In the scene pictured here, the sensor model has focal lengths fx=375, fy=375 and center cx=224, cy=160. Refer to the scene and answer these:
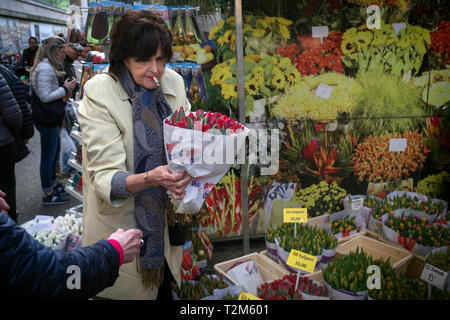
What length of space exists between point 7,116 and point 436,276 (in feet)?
9.29

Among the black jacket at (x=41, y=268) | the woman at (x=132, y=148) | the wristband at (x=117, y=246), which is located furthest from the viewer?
the woman at (x=132, y=148)

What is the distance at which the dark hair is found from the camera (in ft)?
A: 4.98

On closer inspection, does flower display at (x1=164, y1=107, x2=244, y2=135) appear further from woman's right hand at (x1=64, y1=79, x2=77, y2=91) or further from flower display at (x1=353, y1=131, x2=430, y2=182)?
woman's right hand at (x1=64, y1=79, x2=77, y2=91)

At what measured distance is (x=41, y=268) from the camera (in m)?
0.98

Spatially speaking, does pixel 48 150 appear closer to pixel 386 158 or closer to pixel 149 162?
pixel 149 162

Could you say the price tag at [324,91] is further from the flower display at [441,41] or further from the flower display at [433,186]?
the flower display at [433,186]

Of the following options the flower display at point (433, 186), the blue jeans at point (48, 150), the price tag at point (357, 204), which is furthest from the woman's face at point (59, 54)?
the flower display at point (433, 186)

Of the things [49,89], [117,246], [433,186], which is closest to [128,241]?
[117,246]

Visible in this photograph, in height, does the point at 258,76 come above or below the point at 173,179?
above

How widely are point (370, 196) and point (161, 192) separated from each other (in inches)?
85.9

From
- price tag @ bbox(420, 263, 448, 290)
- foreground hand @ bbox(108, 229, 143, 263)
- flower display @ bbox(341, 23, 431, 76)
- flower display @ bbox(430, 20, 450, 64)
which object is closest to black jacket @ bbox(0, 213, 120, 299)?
foreground hand @ bbox(108, 229, 143, 263)

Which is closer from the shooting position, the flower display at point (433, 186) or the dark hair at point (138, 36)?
the dark hair at point (138, 36)

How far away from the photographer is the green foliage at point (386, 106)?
122 inches

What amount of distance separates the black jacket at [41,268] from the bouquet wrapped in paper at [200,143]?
0.44 m
